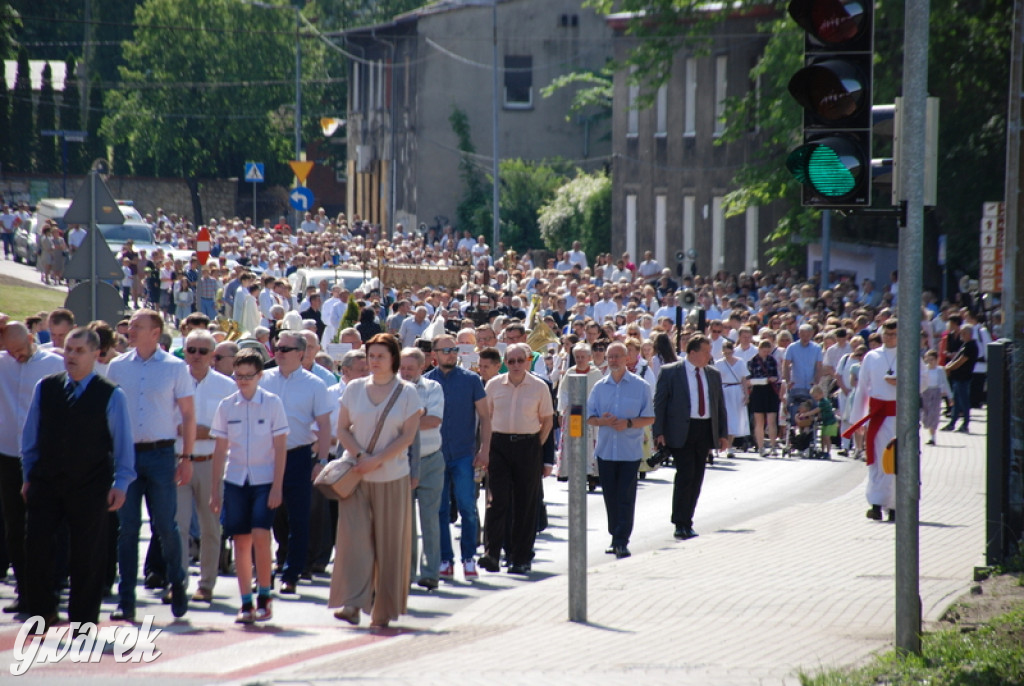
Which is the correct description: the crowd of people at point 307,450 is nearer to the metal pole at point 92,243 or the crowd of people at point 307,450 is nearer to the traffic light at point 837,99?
the metal pole at point 92,243

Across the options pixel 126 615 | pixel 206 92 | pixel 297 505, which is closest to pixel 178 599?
pixel 126 615

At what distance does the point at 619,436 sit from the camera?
13.3m

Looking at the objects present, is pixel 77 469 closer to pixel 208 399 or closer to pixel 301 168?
pixel 208 399

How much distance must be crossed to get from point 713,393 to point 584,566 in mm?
5536

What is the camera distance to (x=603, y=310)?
30531 mm

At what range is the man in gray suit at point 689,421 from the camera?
14062 mm

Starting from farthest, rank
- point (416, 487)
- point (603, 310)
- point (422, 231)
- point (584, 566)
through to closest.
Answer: point (422, 231) < point (603, 310) < point (416, 487) < point (584, 566)

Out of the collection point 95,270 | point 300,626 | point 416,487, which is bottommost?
point 300,626

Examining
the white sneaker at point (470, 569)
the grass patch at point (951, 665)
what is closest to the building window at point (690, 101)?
the white sneaker at point (470, 569)

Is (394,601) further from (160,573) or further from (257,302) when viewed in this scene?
(257,302)

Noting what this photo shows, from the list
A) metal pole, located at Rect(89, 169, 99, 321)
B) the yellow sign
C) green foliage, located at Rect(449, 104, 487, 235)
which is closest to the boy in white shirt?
metal pole, located at Rect(89, 169, 99, 321)

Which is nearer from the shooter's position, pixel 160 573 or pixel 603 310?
pixel 160 573

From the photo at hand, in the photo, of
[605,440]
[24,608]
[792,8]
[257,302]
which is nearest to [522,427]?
[605,440]

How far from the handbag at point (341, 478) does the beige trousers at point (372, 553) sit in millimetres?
103
